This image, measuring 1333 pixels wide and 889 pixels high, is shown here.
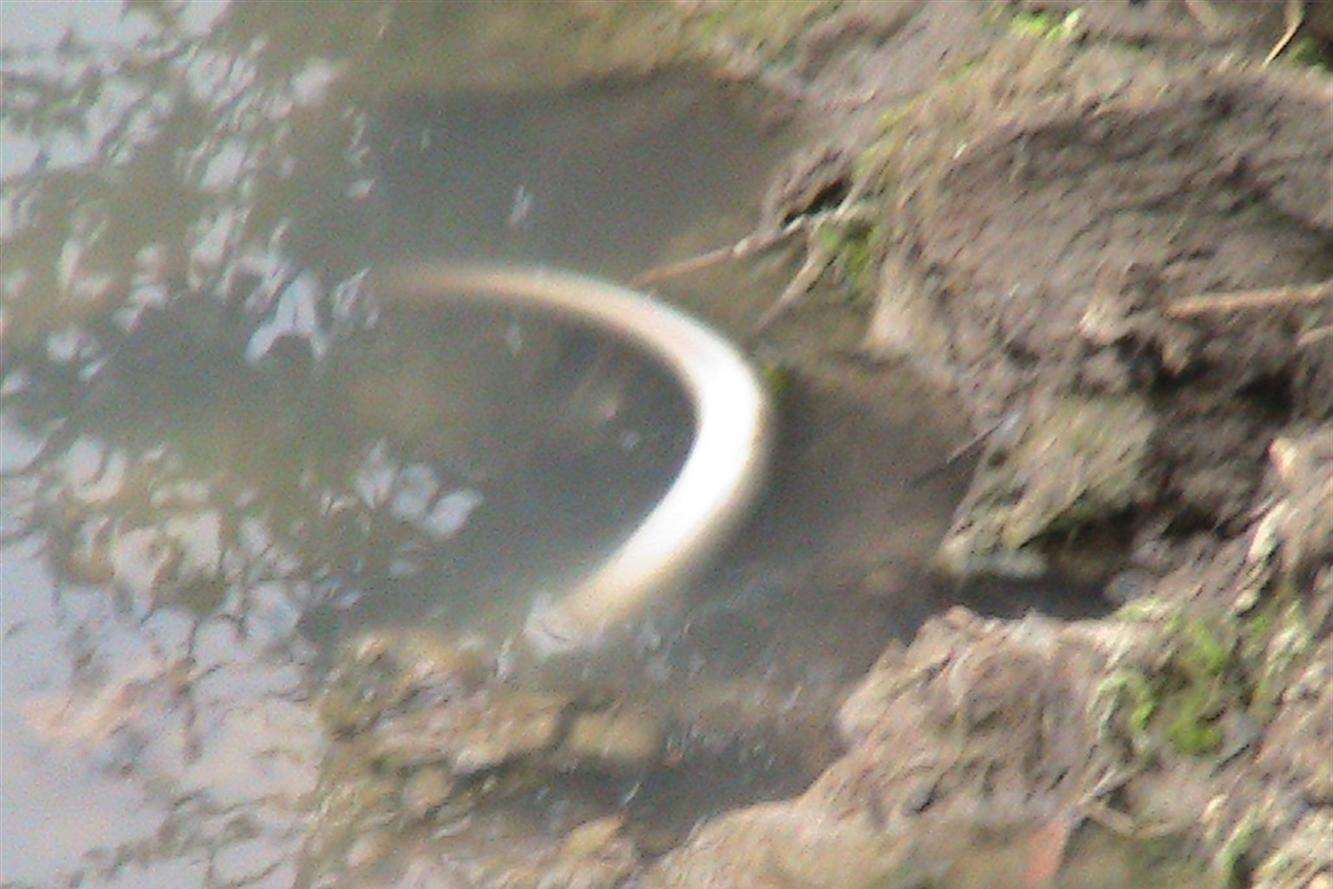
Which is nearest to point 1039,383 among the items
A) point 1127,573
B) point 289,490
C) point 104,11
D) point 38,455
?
point 1127,573

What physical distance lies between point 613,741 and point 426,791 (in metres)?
0.33

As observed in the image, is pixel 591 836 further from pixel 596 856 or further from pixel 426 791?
pixel 426 791

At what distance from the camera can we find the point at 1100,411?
10.2 feet

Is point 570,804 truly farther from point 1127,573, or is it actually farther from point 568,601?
point 1127,573

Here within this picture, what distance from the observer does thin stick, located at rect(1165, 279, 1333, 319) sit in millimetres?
2895

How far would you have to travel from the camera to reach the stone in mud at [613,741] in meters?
3.00

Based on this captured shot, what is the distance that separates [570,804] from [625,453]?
939 mm

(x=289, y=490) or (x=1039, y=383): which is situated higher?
(x=1039, y=383)

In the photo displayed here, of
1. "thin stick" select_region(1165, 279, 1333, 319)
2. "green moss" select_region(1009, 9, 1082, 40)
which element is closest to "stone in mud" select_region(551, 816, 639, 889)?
"thin stick" select_region(1165, 279, 1333, 319)

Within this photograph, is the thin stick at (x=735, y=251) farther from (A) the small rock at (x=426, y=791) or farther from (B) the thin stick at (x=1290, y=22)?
(A) the small rock at (x=426, y=791)

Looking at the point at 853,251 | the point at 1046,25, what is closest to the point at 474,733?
the point at 853,251

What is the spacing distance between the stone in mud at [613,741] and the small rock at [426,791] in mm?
198

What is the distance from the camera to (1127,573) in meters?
3.05

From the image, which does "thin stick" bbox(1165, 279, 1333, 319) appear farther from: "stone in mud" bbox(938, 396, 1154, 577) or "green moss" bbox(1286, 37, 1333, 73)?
"green moss" bbox(1286, 37, 1333, 73)
